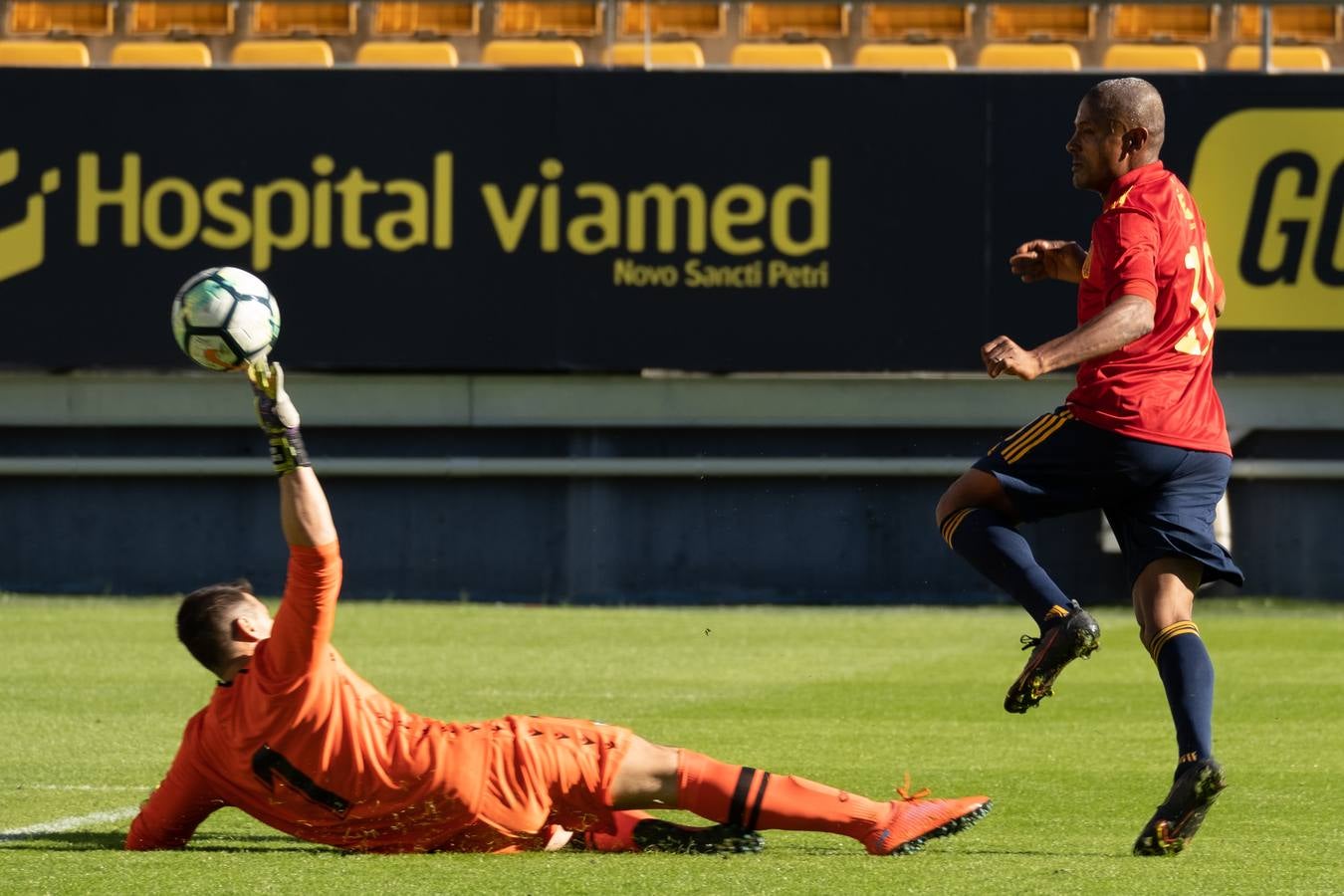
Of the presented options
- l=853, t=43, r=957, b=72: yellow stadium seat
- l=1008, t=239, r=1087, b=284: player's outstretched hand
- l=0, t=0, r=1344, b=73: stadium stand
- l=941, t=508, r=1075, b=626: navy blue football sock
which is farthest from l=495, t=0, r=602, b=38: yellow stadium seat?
l=941, t=508, r=1075, b=626: navy blue football sock

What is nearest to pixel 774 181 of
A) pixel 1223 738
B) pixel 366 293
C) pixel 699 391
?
pixel 699 391

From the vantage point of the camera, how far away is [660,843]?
5.79 metres

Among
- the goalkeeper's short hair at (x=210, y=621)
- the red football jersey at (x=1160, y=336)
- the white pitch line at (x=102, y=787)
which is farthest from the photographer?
the white pitch line at (x=102, y=787)

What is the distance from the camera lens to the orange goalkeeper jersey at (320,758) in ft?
17.5

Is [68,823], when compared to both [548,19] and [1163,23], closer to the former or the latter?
[548,19]

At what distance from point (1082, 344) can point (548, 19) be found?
1189 cm

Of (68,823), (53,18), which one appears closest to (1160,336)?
(68,823)

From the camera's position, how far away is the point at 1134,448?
6055 millimetres

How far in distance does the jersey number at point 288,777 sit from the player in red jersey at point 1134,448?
1922 mm

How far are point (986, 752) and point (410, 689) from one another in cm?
319

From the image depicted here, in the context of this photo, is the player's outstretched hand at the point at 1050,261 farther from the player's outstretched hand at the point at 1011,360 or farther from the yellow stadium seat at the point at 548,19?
the yellow stadium seat at the point at 548,19

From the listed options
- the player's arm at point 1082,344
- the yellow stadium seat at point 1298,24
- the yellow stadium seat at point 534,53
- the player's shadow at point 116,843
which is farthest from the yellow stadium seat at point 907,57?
the player's shadow at point 116,843

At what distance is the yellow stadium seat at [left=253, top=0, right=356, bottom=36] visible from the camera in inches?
673

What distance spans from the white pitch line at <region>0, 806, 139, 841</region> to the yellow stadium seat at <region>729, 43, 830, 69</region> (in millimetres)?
10952
